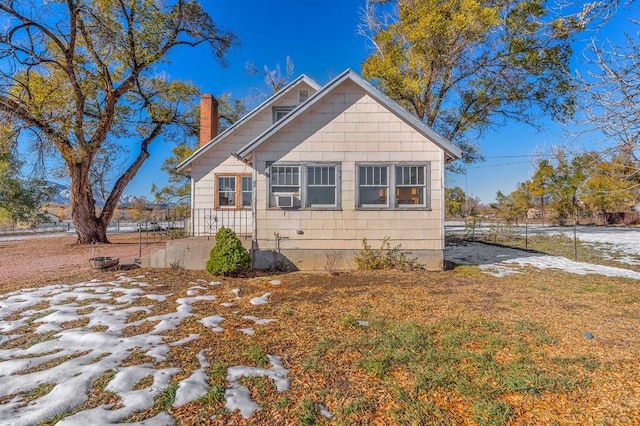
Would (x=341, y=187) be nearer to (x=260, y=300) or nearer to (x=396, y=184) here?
(x=396, y=184)

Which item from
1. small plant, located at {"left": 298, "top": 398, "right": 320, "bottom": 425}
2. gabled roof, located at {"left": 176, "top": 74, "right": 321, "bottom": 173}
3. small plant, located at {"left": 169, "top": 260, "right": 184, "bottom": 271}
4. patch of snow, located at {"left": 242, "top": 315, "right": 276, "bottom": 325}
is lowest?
small plant, located at {"left": 298, "top": 398, "right": 320, "bottom": 425}

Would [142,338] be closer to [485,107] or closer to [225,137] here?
[225,137]

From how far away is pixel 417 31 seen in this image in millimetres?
12367

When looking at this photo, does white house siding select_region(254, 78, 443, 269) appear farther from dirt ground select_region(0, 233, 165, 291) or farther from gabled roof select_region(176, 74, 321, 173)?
dirt ground select_region(0, 233, 165, 291)

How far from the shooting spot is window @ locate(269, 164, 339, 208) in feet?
Result: 30.1

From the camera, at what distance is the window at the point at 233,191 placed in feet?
41.8

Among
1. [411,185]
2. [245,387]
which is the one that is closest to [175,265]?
[245,387]

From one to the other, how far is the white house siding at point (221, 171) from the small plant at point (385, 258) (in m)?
5.35

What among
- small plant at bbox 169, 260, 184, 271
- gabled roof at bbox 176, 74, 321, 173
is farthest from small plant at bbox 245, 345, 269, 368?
gabled roof at bbox 176, 74, 321, 173

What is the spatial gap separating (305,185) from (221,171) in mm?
5128

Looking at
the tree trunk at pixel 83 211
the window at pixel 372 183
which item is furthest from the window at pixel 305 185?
the tree trunk at pixel 83 211

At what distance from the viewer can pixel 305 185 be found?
362 inches

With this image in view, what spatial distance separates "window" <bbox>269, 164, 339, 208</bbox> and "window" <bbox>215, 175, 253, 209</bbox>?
3.80 meters

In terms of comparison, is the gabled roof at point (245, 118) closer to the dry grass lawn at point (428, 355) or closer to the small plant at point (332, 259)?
the small plant at point (332, 259)
